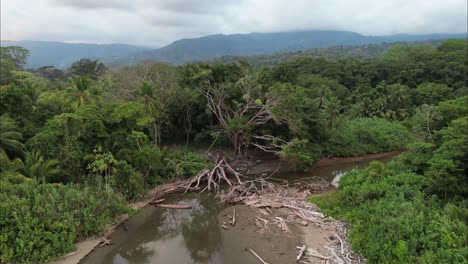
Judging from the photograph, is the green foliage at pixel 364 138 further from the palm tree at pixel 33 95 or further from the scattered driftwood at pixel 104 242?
the palm tree at pixel 33 95

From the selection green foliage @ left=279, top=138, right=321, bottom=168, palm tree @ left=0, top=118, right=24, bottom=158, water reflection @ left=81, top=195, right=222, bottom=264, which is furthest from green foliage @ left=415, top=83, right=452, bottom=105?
palm tree @ left=0, top=118, right=24, bottom=158

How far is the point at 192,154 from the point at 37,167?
11.4 meters

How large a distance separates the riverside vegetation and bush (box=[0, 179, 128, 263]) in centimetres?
6

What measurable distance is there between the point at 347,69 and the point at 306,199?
4681cm

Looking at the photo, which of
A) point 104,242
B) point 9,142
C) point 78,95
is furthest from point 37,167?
point 78,95

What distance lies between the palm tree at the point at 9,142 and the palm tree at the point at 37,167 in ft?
2.90

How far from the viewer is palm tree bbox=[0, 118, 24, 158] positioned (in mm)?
18734

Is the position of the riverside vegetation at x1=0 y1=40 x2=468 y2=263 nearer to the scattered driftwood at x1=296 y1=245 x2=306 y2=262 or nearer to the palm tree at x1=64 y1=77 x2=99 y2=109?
the palm tree at x1=64 y1=77 x2=99 y2=109

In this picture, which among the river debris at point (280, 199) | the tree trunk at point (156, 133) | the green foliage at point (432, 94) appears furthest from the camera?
the green foliage at point (432, 94)

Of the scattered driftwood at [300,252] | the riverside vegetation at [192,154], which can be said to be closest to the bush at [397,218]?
the riverside vegetation at [192,154]

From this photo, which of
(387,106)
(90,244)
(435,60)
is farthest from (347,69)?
(90,244)

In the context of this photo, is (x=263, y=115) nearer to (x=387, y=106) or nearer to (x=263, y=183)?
(x=263, y=183)

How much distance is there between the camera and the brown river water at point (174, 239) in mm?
14664

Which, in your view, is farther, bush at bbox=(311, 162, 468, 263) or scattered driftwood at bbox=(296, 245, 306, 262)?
scattered driftwood at bbox=(296, 245, 306, 262)
